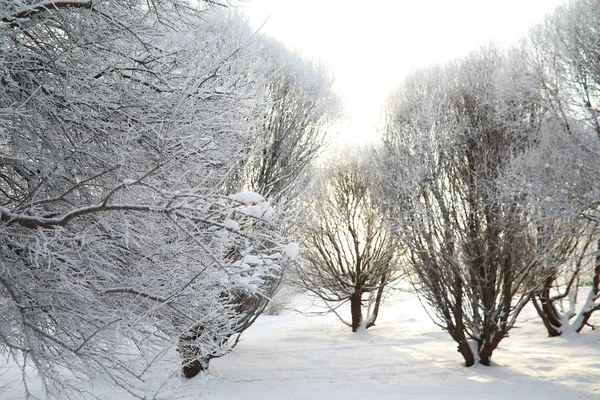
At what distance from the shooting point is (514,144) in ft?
28.3

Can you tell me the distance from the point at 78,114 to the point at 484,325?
795 centimetres

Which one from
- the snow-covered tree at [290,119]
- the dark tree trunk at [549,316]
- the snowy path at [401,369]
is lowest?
the snowy path at [401,369]

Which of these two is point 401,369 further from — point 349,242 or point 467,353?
point 349,242

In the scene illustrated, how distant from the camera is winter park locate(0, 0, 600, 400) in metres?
3.14

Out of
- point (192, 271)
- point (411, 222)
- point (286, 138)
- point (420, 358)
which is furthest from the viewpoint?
point (420, 358)

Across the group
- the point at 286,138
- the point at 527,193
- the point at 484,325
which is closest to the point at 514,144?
the point at 527,193

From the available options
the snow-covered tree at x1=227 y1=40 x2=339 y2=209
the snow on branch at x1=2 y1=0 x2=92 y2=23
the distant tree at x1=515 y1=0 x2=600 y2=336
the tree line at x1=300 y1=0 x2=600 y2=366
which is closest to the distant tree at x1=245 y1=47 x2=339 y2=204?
the snow-covered tree at x1=227 y1=40 x2=339 y2=209

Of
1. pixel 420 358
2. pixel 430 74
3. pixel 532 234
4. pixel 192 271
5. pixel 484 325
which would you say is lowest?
pixel 420 358

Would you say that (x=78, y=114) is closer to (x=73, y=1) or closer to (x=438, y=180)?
(x=73, y=1)

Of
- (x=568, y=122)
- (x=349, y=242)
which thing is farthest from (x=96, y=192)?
(x=349, y=242)

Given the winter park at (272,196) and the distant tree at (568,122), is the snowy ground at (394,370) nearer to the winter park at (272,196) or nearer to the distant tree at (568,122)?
the winter park at (272,196)

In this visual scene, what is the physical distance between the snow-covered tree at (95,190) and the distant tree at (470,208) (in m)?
5.58

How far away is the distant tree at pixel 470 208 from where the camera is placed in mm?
8258

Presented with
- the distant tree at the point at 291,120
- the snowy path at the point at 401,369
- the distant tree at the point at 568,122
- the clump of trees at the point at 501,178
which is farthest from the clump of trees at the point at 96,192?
the distant tree at the point at 568,122
